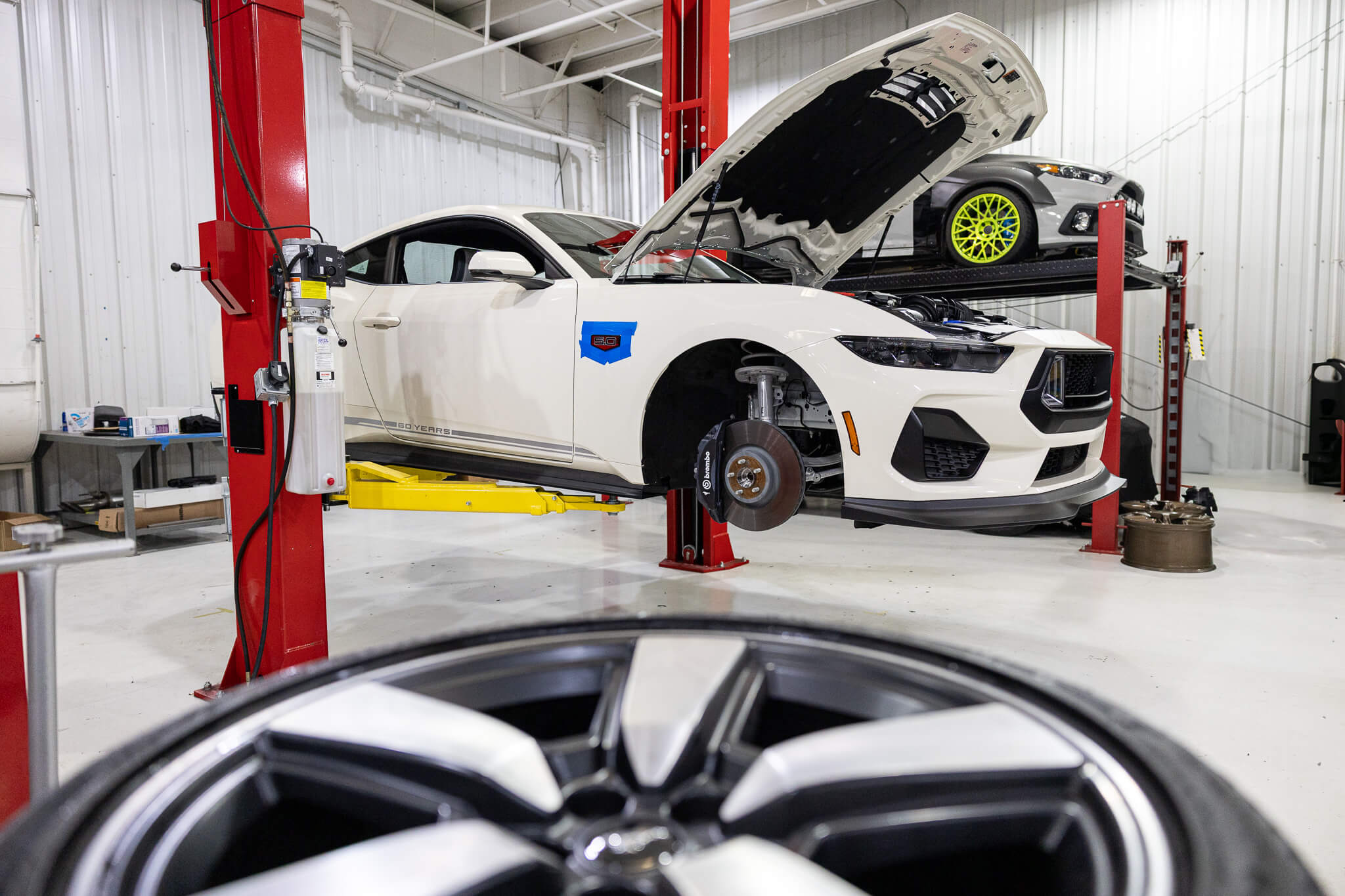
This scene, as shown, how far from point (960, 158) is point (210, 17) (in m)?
2.62

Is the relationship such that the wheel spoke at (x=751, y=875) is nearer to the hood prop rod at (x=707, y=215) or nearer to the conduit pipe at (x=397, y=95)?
the hood prop rod at (x=707, y=215)

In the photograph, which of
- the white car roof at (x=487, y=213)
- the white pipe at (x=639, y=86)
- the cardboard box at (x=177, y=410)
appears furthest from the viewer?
the white pipe at (x=639, y=86)

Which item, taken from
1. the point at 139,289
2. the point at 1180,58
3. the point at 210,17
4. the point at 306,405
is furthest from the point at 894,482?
the point at 1180,58

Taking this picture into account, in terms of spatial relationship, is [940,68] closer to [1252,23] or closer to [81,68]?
[81,68]

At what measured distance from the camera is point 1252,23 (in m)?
7.87

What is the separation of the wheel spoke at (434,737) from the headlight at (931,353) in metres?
1.93

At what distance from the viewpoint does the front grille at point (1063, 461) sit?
8.59 feet

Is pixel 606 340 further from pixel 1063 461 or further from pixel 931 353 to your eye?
pixel 1063 461

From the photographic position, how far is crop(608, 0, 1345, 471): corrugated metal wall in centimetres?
770

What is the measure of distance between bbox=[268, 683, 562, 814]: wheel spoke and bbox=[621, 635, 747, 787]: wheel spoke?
80mm

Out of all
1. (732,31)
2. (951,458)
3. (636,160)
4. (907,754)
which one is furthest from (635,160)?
(907,754)

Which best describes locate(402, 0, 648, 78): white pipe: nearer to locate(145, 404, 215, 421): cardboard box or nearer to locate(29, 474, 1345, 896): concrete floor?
locate(145, 404, 215, 421): cardboard box

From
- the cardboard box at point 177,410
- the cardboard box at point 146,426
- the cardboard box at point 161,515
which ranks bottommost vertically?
the cardboard box at point 161,515

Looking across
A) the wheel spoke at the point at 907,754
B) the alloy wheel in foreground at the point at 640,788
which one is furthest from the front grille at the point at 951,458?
the wheel spoke at the point at 907,754
